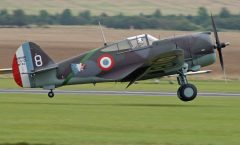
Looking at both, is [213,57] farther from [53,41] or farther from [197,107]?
[53,41]

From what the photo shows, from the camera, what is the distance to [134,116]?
22234 millimetres

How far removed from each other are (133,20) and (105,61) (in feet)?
249

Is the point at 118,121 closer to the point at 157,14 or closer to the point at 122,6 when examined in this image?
the point at 157,14

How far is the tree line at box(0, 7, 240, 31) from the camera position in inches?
3935

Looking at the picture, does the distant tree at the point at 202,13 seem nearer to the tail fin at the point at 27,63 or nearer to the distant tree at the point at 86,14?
the distant tree at the point at 86,14

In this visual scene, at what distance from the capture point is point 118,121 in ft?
68.2

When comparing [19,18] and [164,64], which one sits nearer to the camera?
[164,64]

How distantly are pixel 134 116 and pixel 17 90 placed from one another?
13.6 m

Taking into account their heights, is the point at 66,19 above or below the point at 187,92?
below

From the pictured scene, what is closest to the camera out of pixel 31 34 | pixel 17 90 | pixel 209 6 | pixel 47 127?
pixel 47 127

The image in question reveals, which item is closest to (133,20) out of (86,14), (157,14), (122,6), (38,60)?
(157,14)

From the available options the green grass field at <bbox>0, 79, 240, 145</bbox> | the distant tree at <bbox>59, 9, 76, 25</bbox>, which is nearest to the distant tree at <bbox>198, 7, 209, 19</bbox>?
the distant tree at <bbox>59, 9, 76, 25</bbox>

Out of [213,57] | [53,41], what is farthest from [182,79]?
[53,41]

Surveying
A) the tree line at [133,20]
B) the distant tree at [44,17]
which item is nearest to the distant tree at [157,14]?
the tree line at [133,20]
